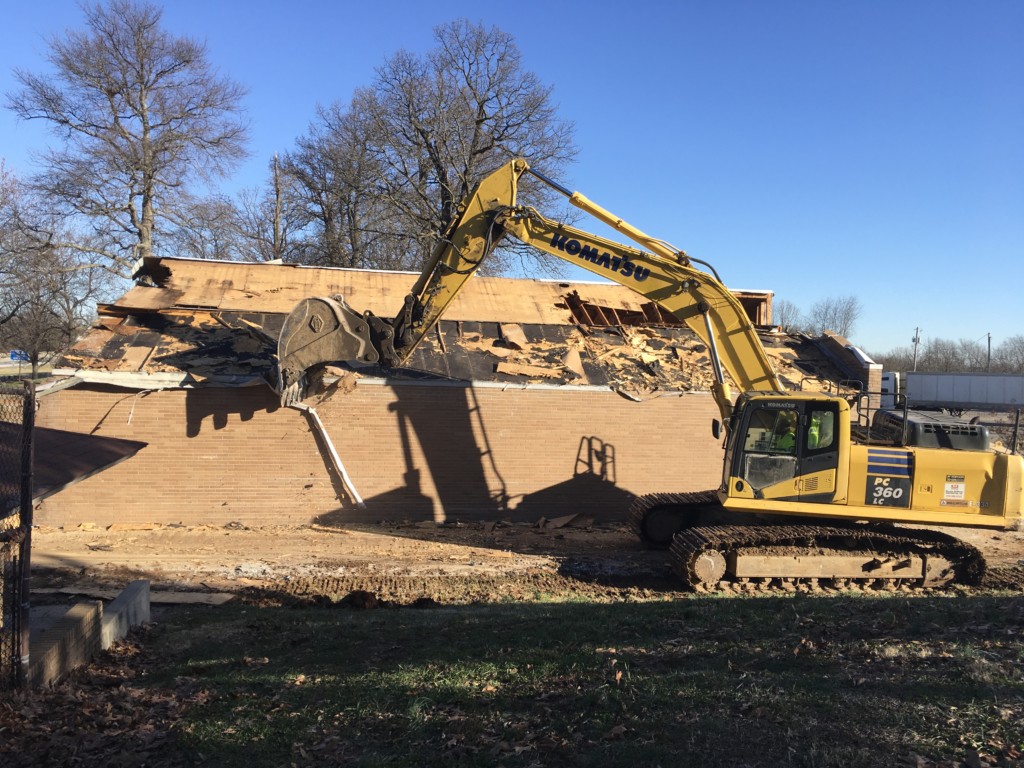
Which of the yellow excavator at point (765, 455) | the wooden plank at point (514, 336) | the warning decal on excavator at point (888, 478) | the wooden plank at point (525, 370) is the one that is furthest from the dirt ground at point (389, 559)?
the wooden plank at point (514, 336)

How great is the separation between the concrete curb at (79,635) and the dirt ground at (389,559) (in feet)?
7.95

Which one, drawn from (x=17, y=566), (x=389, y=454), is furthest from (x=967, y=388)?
(x=17, y=566)

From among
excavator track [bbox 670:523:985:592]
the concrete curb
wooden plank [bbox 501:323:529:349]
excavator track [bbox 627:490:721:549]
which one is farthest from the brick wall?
the concrete curb

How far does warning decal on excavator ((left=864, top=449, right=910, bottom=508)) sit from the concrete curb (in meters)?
8.80

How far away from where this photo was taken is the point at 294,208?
3934 centimetres

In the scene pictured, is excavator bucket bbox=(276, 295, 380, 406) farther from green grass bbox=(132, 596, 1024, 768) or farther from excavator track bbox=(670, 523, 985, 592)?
excavator track bbox=(670, 523, 985, 592)

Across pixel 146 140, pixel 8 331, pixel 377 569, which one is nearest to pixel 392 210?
pixel 146 140

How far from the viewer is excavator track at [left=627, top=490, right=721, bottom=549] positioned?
1201 centimetres

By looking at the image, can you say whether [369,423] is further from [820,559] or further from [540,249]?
[820,559]

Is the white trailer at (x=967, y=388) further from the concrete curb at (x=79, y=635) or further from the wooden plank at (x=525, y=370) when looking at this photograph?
the concrete curb at (x=79, y=635)

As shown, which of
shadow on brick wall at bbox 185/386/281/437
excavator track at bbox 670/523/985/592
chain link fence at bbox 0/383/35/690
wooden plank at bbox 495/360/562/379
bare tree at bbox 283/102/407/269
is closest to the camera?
chain link fence at bbox 0/383/35/690

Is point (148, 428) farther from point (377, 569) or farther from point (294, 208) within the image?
point (294, 208)

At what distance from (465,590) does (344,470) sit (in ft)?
15.3

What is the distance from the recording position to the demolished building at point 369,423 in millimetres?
13281
